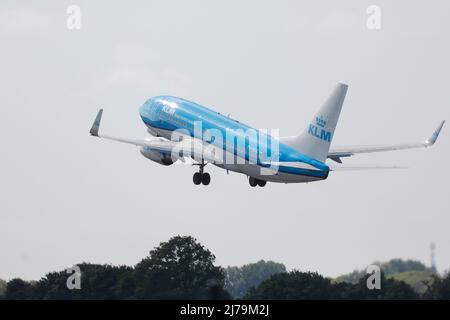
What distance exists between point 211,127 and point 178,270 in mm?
17015

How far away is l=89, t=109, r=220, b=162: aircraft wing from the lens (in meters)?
140

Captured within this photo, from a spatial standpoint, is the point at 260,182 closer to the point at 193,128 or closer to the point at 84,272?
the point at 193,128

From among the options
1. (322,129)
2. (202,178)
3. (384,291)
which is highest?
(322,129)

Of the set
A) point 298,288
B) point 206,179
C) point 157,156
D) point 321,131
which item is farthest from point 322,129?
point 157,156

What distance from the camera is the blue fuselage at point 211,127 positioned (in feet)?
419

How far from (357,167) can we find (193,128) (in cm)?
2580

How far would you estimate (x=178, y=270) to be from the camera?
132 m

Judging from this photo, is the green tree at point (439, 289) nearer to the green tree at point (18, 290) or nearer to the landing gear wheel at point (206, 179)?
the landing gear wheel at point (206, 179)

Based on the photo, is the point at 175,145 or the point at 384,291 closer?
the point at 384,291

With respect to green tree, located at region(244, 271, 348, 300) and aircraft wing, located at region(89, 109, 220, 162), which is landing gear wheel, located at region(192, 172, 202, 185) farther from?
green tree, located at region(244, 271, 348, 300)

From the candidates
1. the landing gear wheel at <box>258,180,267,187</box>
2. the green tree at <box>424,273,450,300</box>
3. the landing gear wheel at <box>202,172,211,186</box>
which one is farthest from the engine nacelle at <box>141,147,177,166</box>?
the green tree at <box>424,273,450,300</box>

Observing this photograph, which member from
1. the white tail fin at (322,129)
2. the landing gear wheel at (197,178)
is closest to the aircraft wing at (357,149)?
the landing gear wheel at (197,178)

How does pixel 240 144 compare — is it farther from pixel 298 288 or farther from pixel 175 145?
pixel 298 288
